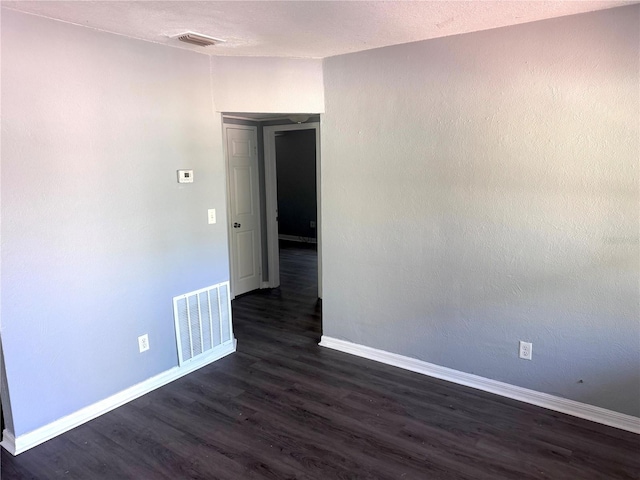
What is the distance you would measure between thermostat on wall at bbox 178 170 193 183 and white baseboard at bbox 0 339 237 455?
138 centimetres

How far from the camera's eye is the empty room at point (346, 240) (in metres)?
2.45

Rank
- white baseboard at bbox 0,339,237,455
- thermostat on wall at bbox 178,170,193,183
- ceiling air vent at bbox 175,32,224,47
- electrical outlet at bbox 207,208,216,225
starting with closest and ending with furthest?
white baseboard at bbox 0,339,237,455, ceiling air vent at bbox 175,32,224,47, thermostat on wall at bbox 178,170,193,183, electrical outlet at bbox 207,208,216,225

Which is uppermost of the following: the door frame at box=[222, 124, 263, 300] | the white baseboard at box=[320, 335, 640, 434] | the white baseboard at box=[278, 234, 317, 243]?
the door frame at box=[222, 124, 263, 300]

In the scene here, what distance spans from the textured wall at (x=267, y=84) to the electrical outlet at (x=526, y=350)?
2274mm

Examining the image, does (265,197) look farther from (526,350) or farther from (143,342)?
(526,350)

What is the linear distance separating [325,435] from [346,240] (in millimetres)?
1558

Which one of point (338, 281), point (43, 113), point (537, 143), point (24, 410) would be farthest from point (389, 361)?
point (43, 113)

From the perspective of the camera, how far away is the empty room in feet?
8.03

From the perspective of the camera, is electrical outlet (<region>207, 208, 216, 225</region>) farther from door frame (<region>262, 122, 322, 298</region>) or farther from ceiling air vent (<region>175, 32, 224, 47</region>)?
door frame (<region>262, 122, 322, 298</region>)

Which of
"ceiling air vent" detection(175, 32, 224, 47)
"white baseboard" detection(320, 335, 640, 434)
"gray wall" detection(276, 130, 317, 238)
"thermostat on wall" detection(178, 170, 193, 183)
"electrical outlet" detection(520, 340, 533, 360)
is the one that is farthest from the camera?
"gray wall" detection(276, 130, 317, 238)

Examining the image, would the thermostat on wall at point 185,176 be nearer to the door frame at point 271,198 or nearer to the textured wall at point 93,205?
the textured wall at point 93,205

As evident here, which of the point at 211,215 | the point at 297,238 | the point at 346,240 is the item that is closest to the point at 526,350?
→ the point at 346,240

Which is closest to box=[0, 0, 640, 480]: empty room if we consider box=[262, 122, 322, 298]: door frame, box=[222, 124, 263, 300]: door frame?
box=[222, 124, 263, 300]: door frame

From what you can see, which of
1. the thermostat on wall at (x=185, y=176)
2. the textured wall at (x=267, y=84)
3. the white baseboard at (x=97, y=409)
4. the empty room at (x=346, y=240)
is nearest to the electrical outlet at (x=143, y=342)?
the empty room at (x=346, y=240)
